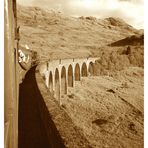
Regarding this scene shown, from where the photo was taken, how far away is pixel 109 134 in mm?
15141

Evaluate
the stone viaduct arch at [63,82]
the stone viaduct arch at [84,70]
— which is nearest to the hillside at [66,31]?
the stone viaduct arch at [84,70]

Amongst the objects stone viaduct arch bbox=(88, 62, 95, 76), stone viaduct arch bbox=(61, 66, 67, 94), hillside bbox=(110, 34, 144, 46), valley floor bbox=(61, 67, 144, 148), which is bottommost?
valley floor bbox=(61, 67, 144, 148)

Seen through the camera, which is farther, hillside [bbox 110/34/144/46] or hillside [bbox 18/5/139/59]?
hillside [bbox 18/5/139/59]

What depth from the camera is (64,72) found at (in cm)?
2259

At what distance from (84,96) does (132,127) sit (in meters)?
7.68

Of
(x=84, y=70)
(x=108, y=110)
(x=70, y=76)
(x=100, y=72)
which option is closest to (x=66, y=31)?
(x=100, y=72)

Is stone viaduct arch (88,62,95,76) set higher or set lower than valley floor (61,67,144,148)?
higher

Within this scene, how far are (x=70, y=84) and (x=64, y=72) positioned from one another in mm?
3278

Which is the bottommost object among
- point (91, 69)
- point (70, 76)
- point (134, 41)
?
point (70, 76)

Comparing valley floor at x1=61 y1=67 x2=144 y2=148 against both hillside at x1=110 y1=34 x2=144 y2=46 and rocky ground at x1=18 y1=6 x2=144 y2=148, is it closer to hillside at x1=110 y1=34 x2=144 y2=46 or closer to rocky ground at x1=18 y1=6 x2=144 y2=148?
rocky ground at x1=18 y1=6 x2=144 y2=148

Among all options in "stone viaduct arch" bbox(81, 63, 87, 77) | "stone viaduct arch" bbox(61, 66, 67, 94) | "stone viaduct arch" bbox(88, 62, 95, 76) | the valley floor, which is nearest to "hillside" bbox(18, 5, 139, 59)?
"stone viaduct arch" bbox(88, 62, 95, 76)

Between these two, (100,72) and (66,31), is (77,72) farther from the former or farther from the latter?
(66,31)

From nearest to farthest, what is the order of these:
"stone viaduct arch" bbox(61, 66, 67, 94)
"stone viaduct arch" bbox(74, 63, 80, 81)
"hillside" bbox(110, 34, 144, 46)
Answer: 1. "stone viaduct arch" bbox(61, 66, 67, 94)
2. "stone viaduct arch" bbox(74, 63, 80, 81)
3. "hillside" bbox(110, 34, 144, 46)

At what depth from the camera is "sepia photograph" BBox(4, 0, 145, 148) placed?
3.30 m
